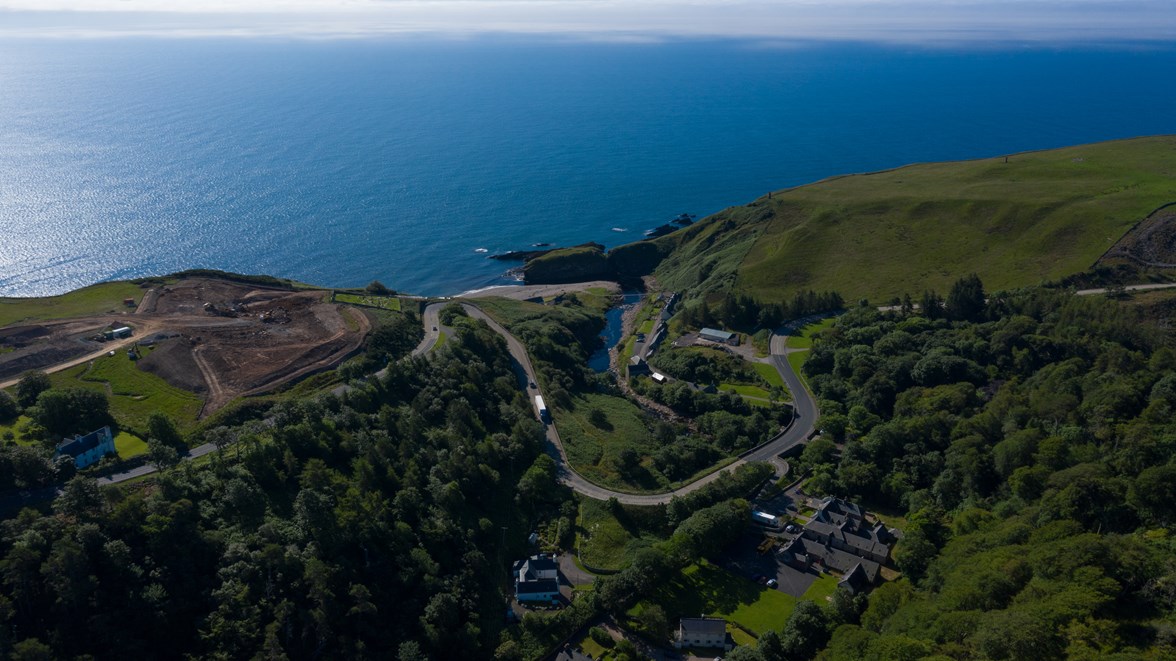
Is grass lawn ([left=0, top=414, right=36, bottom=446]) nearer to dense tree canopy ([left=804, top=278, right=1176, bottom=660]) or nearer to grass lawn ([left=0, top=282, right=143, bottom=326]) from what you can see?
grass lawn ([left=0, top=282, right=143, bottom=326])

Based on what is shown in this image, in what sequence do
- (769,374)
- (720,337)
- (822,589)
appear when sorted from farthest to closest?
(720,337) < (769,374) < (822,589)

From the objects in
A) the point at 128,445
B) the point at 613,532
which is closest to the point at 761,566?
the point at 613,532

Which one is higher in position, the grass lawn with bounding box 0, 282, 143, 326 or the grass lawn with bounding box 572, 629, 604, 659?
the grass lawn with bounding box 0, 282, 143, 326

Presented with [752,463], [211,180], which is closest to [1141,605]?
[752,463]

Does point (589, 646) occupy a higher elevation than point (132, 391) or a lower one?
lower

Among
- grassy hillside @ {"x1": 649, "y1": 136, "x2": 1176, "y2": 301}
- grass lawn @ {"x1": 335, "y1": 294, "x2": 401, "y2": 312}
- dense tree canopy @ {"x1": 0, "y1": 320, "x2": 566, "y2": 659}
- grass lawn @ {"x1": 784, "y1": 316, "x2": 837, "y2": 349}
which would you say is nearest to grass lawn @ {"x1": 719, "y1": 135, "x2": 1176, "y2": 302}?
grassy hillside @ {"x1": 649, "y1": 136, "x2": 1176, "y2": 301}

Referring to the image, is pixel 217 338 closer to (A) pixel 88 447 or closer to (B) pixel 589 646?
(A) pixel 88 447
